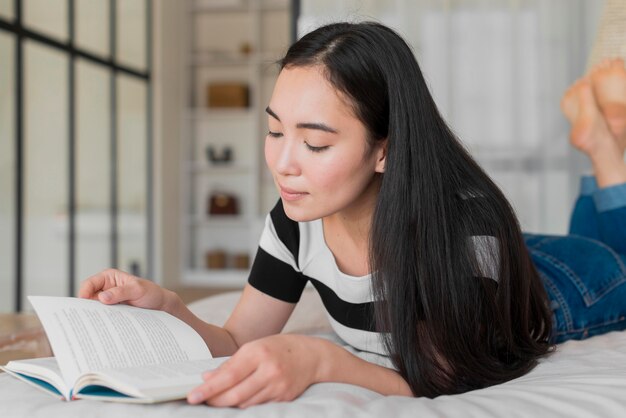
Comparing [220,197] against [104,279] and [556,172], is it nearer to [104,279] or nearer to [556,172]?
[556,172]

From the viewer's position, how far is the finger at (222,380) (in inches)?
33.2

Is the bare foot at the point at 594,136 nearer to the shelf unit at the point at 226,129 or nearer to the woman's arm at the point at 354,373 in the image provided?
the woman's arm at the point at 354,373

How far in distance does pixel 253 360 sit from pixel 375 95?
0.48m

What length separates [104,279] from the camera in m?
1.21

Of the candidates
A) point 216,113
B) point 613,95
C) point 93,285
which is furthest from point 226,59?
point 93,285

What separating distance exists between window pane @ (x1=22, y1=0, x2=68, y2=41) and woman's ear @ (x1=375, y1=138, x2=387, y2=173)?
3.99m

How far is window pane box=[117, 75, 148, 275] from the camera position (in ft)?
20.0

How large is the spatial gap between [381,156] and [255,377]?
466 millimetres

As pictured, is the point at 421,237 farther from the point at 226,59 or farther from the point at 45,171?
the point at 226,59

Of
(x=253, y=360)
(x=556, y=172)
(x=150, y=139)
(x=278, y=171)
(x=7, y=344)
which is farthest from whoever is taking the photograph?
(x=150, y=139)

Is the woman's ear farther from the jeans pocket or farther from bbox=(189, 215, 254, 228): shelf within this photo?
bbox=(189, 215, 254, 228): shelf

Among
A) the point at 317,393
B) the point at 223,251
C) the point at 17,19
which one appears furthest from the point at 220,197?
the point at 317,393

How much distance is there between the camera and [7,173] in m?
4.39

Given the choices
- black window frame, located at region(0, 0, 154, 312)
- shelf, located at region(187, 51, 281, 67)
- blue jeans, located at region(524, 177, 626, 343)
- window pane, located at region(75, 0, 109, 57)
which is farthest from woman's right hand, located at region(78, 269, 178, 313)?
shelf, located at region(187, 51, 281, 67)
